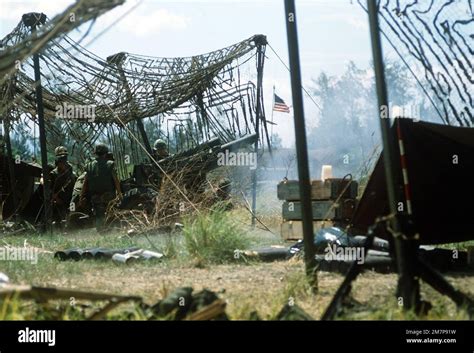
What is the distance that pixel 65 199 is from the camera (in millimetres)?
10445

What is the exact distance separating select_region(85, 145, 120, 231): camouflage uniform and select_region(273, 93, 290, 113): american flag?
228cm

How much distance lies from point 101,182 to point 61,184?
851mm

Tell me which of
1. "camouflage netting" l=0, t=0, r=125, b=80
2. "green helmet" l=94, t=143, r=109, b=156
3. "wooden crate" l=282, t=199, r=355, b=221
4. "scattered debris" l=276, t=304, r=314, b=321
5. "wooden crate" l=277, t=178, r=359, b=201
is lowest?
"scattered debris" l=276, t=304, r=314, b=321

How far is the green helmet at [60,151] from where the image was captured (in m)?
10.1

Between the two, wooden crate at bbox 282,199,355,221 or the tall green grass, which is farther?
wooden crate at bbox 282,199,355,221

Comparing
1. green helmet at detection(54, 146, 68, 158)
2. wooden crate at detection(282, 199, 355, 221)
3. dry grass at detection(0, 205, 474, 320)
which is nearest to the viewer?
dry grass at detection(0, 205, 474, 320)

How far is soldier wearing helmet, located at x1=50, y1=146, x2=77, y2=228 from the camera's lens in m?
10.2

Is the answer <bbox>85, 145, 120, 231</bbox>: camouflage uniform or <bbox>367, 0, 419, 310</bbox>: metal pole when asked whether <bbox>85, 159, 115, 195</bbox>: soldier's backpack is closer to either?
<bbox>85, 145, 120, 231</bbox>: camouflage uniform

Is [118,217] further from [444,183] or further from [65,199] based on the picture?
[444,183]

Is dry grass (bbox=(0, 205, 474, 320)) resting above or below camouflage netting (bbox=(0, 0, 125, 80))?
below

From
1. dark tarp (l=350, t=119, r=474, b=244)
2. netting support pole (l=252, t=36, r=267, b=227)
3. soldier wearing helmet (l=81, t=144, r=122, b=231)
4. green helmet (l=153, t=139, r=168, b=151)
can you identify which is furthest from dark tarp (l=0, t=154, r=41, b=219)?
dark tarp (l=350, t=119, r=474, b=244)
